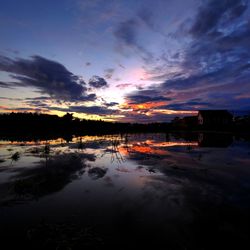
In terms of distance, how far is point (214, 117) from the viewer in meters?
77.8

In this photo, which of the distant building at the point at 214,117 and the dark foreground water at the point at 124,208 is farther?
the distant building at the point at 214,117

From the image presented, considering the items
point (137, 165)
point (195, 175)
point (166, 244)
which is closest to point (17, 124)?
point (137, 165)

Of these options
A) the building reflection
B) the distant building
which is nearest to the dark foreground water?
the building reflection

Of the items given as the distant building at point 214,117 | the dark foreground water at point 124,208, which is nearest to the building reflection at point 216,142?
the dark foreground water at point 124,208

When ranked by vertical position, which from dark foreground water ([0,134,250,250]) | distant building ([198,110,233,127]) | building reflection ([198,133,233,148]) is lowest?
dark foreground water ([0,134,250,250])

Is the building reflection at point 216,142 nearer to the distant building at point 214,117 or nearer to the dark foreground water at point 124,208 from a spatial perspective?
the dark foreground water at point 124,208

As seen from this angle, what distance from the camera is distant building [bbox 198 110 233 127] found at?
253ft

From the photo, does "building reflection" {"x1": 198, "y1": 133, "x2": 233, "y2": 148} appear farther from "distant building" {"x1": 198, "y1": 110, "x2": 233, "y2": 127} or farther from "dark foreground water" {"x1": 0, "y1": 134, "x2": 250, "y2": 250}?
"distant building" {"x1": 198, "y1": 110, "x2": 233, "y2": 127}

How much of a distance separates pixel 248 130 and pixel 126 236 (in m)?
51.8

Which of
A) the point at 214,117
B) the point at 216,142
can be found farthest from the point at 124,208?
the point at 214,117

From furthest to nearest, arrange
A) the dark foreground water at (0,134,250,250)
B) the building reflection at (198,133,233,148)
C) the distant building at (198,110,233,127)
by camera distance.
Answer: the distant building at (198,110,233,127) → the building reflection at (198,133,233,148) → the dark foreground water at (0,134,250,250)

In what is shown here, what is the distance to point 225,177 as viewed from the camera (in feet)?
38.4

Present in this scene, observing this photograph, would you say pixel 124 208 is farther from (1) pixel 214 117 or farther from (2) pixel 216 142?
(1) pixel 214 117

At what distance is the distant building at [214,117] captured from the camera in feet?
253
